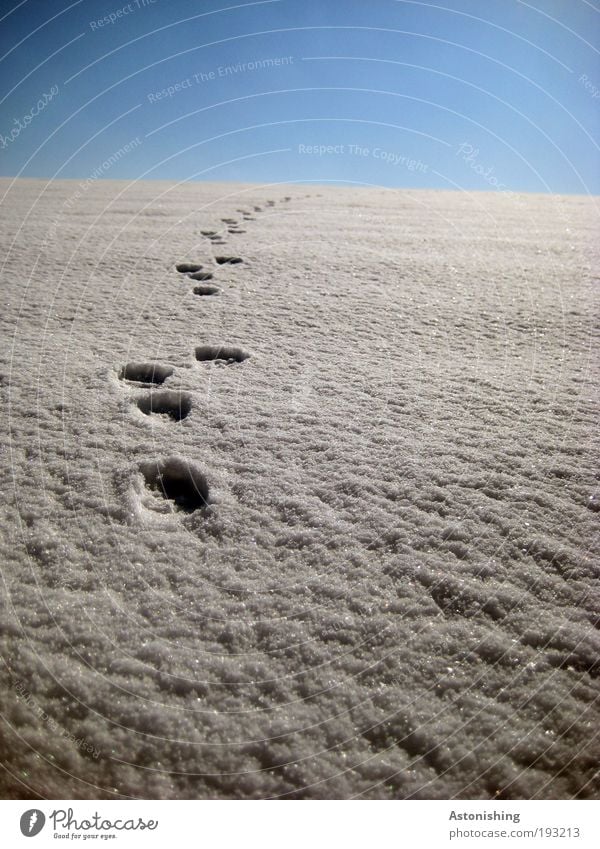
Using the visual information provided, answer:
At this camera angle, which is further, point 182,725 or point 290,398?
point 290,398

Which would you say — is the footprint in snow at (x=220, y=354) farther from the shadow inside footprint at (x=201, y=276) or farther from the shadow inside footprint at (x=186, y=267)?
the shadow inside footprint at (x=186, y=267)

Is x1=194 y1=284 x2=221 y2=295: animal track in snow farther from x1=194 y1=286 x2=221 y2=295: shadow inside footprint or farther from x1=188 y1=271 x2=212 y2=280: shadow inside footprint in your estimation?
x1=188 y1=271 x2=212 y2=280: shadow inside footprint

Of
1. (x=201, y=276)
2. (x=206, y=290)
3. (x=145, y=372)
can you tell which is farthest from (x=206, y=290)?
(x=145, y=372)

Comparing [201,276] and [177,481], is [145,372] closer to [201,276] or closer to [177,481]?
[177,481]

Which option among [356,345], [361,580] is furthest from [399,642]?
[356,345]

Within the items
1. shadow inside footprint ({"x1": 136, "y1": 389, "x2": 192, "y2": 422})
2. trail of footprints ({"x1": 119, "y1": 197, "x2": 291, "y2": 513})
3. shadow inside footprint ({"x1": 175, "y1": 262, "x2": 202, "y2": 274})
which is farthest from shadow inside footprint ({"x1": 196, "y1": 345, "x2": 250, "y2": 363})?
shadow inside footprint ({"x1": 175, "y1": 262, "x2": 202, "y2": 274})
